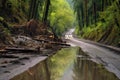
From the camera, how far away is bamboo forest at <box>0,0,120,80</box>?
42.0 feet

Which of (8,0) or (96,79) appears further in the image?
(8,0)

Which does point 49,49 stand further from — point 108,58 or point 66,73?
point 66,73

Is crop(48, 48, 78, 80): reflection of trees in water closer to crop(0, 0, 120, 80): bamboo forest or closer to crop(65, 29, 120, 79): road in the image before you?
crop(0, 0, 120, 80): bamboo forest

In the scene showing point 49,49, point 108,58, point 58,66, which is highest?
point 49,49

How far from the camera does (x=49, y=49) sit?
27531 mm

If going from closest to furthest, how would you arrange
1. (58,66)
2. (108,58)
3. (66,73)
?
(66,73) → (58,66) → (108,58)

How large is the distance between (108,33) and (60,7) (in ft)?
205

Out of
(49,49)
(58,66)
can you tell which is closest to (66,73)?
(58,66)

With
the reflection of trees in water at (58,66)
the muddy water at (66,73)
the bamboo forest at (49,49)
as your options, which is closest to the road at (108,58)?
the bamboo forest at (49,49)

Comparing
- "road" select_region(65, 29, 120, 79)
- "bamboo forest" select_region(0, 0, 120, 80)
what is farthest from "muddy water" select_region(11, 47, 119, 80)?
"road" select_region(65, 29, 120, 79)

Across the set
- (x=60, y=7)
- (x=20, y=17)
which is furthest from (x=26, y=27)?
(x=60, y=7)

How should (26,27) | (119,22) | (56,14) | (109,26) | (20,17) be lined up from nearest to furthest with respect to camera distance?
(119,22) → (26,27) → (109,26) → (20,17) → (56,14)

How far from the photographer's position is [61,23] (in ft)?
311

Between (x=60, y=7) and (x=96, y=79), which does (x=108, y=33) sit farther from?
(x=60, y=7)
